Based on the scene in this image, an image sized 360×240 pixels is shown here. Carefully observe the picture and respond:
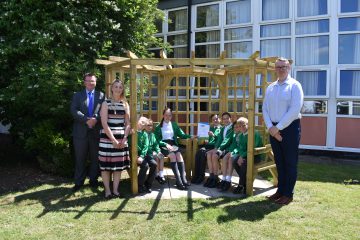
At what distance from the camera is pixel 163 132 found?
6711mm

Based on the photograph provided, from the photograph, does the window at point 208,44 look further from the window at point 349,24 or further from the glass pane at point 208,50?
the window at point 349,24

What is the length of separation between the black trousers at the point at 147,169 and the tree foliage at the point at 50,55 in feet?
5.59

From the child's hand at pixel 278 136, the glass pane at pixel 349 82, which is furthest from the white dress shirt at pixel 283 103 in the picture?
the glass pane at pixel 349 82

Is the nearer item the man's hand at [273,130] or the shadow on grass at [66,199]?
the shadow on grass at [66,199]

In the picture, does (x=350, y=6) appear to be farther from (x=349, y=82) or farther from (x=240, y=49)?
(x=240, y=49)

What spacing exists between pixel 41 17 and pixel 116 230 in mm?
4428

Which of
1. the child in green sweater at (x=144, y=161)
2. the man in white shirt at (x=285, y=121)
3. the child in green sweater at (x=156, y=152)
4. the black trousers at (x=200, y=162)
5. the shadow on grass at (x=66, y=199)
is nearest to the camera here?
the shadow on grass at (x=66, y=199)

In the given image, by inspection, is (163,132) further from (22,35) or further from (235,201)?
(22,35)

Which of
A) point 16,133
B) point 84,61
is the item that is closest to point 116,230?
point 84,61

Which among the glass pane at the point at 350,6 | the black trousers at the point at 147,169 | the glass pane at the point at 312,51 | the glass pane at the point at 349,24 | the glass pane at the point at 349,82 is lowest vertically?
the black trousers at the point at 147,169

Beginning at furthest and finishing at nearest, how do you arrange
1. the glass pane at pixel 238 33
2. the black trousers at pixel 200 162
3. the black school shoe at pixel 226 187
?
the glass pane at pixel 238 33
the black trousers at pixel 200 162
the black school shoe at pixel 226 187

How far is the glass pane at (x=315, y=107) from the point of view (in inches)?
377

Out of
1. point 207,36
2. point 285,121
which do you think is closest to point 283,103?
point 285,121

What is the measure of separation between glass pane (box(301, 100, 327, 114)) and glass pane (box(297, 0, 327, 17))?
7.24ft
